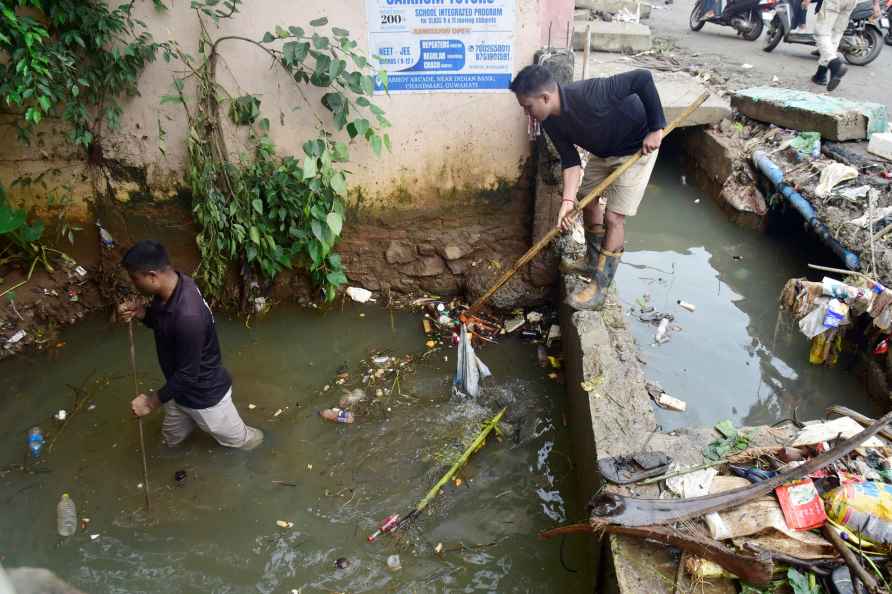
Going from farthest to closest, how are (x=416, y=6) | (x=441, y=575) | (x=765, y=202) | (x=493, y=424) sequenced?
(x=765, y=202) → (x=416, y=6) → (x=493, y=424) → (x=441, y=575)

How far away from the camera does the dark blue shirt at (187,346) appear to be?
2.92m

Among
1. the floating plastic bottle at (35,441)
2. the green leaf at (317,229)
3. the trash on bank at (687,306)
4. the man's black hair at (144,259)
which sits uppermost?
the man's black hair at (144,259)

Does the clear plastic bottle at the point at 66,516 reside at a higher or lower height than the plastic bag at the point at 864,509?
lower

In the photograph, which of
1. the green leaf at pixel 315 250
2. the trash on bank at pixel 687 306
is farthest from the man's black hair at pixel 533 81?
the trash on bank at pixel 687 306

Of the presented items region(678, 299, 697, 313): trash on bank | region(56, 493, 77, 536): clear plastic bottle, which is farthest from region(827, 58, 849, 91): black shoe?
region(56, 493, 77, 536): clear plastic bottle

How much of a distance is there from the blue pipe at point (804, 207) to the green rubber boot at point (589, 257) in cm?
187

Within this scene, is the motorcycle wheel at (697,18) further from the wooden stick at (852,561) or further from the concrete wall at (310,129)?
the wooden stick at (852,561)

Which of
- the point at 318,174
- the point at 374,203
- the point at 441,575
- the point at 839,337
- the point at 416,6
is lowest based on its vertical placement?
the point at 441,575

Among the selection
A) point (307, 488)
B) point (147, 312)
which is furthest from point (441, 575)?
point (147, 312)

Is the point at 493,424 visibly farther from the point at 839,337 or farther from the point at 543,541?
the point at 839,337

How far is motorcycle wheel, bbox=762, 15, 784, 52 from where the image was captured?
948cm

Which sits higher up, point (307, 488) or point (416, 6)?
point (416, 6)

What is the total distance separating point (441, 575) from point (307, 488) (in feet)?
3.13

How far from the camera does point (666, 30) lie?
1179cm
